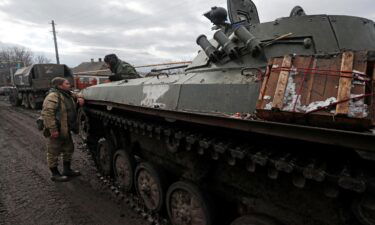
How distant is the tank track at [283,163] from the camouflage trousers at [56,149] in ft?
9.54

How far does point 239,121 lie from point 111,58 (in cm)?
592

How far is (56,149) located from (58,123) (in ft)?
1.76

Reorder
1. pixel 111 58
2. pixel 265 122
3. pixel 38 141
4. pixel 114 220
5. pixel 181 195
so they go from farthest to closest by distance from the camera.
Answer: pixel 38 141
pixel 111 58
pixel 114 220
pixel 181 195
pixel 265 122

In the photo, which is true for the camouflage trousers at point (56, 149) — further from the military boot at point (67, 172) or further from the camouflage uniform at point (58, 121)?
the military boot at point (67, 172)

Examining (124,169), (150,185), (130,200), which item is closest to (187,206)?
(150,185)

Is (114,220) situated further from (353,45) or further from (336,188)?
(353,45)

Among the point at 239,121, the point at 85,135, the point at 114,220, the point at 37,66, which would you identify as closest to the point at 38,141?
the point at 85,135

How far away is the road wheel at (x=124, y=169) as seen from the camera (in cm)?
508

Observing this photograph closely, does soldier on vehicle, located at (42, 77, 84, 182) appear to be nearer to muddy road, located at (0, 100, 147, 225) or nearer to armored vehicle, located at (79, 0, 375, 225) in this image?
muddy road, located at (0, 100, 147, 225)

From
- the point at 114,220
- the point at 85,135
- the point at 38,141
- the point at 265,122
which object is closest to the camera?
the point at 265,122

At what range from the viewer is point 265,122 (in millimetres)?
2236

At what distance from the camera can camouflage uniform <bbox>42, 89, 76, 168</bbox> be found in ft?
17.4

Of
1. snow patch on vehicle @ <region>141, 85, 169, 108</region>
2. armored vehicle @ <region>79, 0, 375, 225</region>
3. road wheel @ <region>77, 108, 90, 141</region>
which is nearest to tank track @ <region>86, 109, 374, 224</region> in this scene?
armored vehicle @ <region>79, 0, 375, 225</region>

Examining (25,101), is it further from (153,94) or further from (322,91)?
(322,91)
